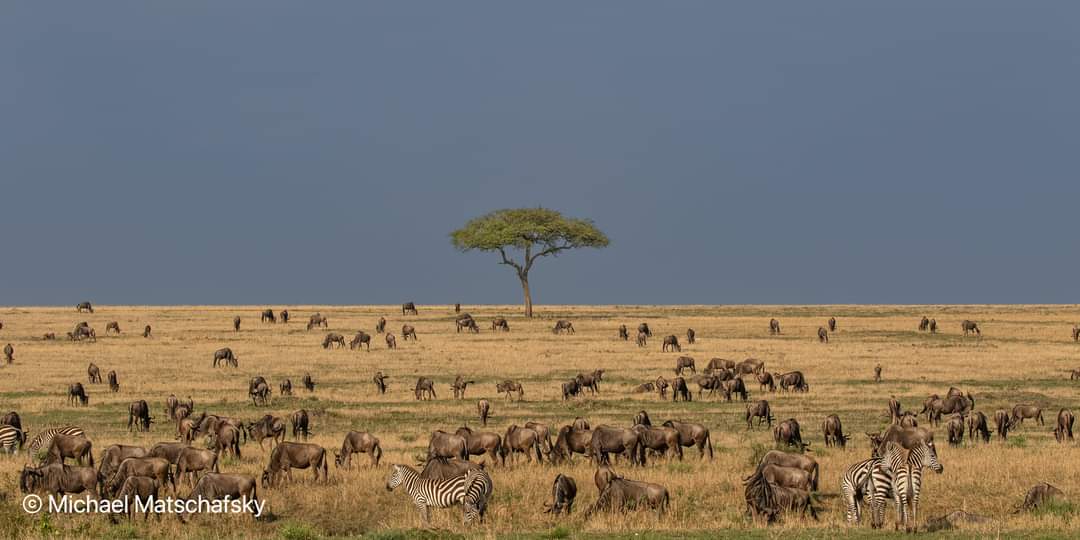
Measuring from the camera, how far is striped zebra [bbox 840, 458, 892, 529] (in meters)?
15.8

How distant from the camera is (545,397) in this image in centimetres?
3762

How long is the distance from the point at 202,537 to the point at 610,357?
37.7 meters

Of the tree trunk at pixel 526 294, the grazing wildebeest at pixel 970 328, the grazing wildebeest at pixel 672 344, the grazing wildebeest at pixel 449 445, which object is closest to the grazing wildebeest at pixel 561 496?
the grazing wildebeest at pixel 449 445

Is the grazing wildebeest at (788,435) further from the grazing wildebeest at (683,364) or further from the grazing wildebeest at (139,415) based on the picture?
the grazing wildebeest at (683,364)

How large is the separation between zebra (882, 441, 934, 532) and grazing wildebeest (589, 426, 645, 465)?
7646mm

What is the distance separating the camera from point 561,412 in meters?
33.4

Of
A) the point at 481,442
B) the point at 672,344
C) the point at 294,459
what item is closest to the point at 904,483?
the point at 481,442

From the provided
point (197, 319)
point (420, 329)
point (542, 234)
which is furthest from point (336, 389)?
point (542, 234)

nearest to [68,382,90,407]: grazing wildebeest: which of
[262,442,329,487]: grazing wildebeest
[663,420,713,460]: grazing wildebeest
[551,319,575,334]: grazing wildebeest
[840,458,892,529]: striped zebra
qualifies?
[262,442,329,487]: grazing wildebeest

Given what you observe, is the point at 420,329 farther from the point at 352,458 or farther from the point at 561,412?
the point at 352,458

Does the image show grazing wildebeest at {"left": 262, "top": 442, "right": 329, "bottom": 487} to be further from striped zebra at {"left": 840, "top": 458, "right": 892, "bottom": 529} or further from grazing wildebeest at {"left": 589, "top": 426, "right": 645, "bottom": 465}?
striped zebra at {"left": 840, "top": 458, "right": 892, "bottom": 529}

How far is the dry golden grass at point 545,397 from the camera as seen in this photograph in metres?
17.8

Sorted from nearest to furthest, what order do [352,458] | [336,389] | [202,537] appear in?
[202,537] < [352,458] < [336,389]

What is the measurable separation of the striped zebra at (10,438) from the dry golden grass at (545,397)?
1.12 meters
